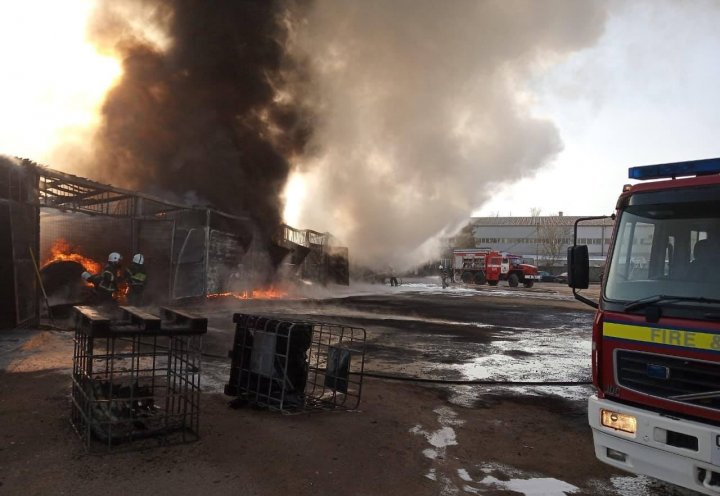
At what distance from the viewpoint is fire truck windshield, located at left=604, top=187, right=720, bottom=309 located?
3.01 metres

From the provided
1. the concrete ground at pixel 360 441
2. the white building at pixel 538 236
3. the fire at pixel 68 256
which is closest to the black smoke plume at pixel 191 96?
the fire at pixel 68 256

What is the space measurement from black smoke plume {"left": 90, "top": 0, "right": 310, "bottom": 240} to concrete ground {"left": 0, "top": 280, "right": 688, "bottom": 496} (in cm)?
917

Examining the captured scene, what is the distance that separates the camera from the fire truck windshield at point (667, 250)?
301 cm

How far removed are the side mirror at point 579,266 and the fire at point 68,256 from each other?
11.9m

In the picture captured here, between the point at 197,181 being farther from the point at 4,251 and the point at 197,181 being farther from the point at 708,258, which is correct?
the point at 708,258

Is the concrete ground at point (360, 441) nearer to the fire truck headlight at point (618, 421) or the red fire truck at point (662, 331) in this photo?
the fire truck headlight at point (618, 421)

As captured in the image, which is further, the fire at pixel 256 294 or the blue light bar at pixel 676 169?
the fire at pixel 256 294

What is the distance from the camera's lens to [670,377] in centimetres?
286

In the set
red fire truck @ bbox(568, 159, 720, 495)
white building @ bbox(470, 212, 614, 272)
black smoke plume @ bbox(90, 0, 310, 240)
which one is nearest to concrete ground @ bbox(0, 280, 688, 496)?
red fire truck @ bbox(568, 159, 720, 495)

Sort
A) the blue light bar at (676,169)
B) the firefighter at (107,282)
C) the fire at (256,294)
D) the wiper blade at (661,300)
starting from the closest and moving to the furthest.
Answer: the wiper blade at (661,300) → the blue light bar at (676,169) → the firefighter at (107,282) → the fire at (256,294)

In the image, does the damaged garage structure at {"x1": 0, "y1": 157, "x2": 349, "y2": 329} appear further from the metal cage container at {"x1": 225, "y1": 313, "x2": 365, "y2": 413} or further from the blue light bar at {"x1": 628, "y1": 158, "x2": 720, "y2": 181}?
the blue light bar at {"x1": 628, "y1": 158, "x2": 720, "y2": 181}

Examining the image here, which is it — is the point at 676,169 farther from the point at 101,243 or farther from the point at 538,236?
the point at 538,236

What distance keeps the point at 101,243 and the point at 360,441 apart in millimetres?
11290

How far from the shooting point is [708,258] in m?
3.03
